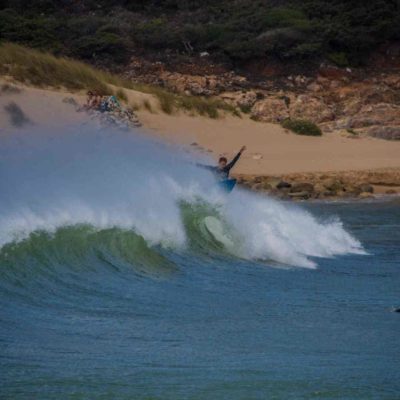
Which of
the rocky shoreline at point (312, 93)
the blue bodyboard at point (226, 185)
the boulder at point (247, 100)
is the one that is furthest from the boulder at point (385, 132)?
the blue bodyboard at point (226, 185)

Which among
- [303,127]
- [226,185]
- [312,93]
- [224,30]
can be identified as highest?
[224,30]

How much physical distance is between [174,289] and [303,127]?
21.1 meters

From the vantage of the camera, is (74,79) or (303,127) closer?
(74,79)

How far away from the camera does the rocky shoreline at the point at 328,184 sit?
27.2 meters

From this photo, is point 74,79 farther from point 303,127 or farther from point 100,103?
point 303,127

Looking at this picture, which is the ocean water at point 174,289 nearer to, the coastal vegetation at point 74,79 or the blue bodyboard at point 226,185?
the blue bodyboard at point 226,185

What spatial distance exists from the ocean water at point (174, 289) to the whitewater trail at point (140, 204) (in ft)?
0.12

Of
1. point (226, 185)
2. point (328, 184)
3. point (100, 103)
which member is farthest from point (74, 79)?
point (226, 185)

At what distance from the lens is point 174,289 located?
1234 centimetres

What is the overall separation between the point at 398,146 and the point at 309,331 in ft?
75.6

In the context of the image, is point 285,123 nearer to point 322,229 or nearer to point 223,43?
point 223,43

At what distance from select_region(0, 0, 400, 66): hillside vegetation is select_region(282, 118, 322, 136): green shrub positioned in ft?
26.3

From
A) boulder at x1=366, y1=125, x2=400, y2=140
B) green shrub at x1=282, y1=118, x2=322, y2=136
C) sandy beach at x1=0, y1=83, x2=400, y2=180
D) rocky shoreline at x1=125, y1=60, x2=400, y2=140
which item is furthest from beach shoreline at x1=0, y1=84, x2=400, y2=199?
rocky shoreline at x1=125, y1=60, x2=400, y2=140

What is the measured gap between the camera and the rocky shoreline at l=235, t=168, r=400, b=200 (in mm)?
27250
